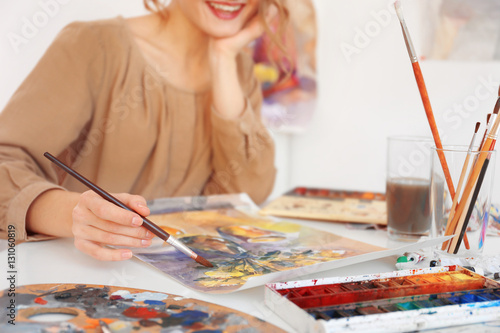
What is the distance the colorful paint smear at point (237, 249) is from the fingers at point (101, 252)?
3cm

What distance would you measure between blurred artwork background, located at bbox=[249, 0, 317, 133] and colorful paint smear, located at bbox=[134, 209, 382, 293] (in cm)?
109

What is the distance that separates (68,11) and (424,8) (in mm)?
969

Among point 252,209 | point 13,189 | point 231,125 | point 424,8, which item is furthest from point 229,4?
point 424,8

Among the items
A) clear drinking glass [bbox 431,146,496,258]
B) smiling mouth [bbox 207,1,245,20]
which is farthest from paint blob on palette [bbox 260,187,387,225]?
smiling mouth [bbox 207,1,245,20]

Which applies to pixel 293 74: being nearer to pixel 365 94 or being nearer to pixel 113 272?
pixel 365 94

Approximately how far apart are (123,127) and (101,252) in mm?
463

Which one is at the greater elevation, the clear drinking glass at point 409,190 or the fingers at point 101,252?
the clear drinking glass at point 409,190

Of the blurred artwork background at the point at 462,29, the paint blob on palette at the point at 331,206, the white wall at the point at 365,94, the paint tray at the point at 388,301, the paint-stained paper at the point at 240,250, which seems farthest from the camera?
the white wall at the point at 365,94

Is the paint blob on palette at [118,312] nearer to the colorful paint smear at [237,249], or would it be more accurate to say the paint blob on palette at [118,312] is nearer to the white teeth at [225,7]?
the colorful paint smear at [237,249]

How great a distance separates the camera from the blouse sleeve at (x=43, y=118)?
591mm

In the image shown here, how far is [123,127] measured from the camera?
909 mm

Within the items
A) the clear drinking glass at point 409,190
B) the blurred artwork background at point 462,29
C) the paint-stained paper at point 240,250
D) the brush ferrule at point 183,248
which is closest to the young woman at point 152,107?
the paint-stained paper at point 240,250

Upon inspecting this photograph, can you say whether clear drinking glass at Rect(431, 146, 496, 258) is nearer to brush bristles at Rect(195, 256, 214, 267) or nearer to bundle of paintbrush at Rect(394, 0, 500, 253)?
bundle of paintbrush at Rect(394, 0, 500, 253)

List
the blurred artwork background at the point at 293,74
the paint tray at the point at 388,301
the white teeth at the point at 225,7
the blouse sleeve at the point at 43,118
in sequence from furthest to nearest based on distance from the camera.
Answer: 1. the blurred artwork background at the point at 293,74
2. the white teeth at the point at 225,7
3. the blouse sleeve at the point at 43,118
4. the paint tray at the point at 388,301
